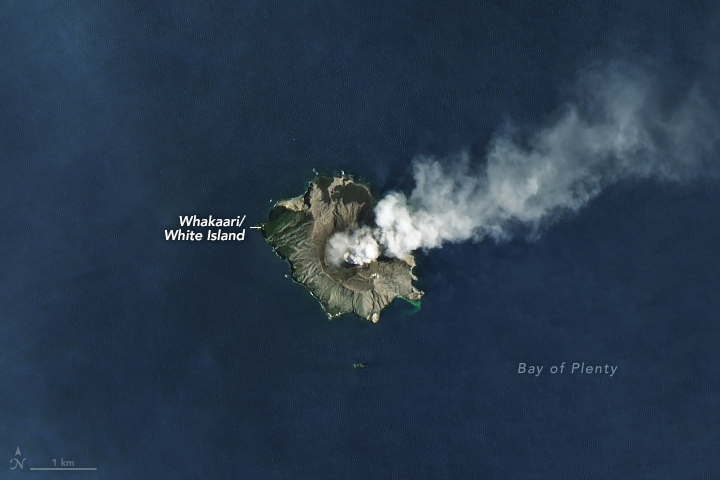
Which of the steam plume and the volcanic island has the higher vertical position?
the steam plume

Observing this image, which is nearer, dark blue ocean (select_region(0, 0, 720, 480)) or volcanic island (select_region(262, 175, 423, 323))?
volcanic island (select_region(262, 175, 423, 323))

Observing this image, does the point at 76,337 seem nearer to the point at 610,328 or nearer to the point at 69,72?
the point at 69,72

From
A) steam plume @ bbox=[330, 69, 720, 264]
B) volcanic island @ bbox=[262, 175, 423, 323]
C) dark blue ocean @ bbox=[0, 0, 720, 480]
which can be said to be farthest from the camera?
dark blue ocean @ bbox=[0, 0, 720, 480]

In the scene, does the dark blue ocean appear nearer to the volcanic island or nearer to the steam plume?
the volcanic island

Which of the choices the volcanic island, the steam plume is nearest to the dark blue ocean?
the volcanic island

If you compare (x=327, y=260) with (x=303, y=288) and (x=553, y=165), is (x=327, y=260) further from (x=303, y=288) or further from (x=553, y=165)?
(x=553, y=165)

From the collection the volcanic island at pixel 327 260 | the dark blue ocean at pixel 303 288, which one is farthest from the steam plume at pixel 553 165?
the dark blue ocean at pixel 303 288
